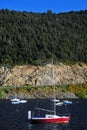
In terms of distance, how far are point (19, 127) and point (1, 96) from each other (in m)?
114

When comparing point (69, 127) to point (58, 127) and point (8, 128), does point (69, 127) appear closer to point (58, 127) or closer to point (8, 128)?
point (58, 127)

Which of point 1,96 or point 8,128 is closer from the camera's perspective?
point 8,128

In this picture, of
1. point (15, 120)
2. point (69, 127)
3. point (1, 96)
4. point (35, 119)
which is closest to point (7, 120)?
point (15, 120)

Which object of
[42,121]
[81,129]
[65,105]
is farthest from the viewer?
[65,105]

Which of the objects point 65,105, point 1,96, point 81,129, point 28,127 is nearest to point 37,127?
point 28,127

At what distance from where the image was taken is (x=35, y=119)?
88438mm

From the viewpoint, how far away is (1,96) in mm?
197500

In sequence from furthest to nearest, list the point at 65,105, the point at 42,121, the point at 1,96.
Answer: the point at 1,96
the point at 65,105
the point at 42,121

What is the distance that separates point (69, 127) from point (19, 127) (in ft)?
31.4

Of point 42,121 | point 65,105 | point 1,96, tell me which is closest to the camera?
point 42,121

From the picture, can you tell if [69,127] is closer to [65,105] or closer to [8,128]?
[8,128]

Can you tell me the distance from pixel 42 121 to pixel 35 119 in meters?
1.46

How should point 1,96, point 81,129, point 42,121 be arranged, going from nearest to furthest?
point 81,129 < point 42,121 < point 1,96

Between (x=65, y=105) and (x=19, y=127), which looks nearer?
(x=19, y=127)
